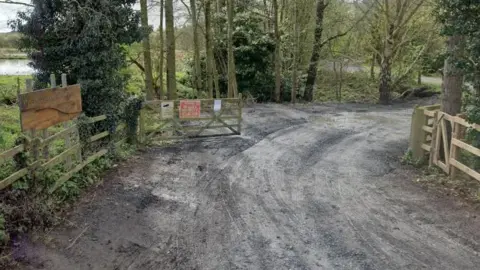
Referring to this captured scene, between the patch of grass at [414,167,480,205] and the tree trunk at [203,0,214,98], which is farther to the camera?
the tree trunk at [203,0,214,98]

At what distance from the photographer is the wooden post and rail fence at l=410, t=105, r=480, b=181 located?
9188mm

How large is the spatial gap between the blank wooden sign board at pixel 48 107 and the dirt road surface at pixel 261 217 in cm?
156

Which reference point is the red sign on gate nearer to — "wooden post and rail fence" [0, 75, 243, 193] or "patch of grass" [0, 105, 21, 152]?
"wooden post and rail fence" [0, 75, 243, 193]

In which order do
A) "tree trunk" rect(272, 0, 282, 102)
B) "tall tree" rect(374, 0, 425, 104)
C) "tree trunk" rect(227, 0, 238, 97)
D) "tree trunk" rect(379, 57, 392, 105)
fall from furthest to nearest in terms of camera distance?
"tree trunk" rect(379, 57, 392, 105)
"tree trunk" rect(272, 0, 282, 102)
"tall tree" rect(374, 0, 425, 104)
"tree trunk" rect(227, 0, 238, 97)

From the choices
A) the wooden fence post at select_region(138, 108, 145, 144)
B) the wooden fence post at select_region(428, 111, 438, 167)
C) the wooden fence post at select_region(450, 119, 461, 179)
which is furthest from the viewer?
the wooden fence post at select_region(138, 108, 145, 144)

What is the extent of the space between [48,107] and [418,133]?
864cm

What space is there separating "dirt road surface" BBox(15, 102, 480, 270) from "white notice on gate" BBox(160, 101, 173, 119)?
45.1 inches

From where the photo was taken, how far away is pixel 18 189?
21.1ft

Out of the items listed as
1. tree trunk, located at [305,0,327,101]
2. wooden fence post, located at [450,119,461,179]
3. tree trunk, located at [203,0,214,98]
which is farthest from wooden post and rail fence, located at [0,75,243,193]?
tree trunk, located at [305,0,327,101]

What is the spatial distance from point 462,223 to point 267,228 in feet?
10.9

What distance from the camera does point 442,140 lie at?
10500 mm

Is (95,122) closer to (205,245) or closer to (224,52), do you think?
(205,245)

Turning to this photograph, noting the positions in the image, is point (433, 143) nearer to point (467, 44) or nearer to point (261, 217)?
point (467, 44)

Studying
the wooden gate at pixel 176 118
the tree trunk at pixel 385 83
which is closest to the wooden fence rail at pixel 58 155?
the wooden gate at pixel 176 118
